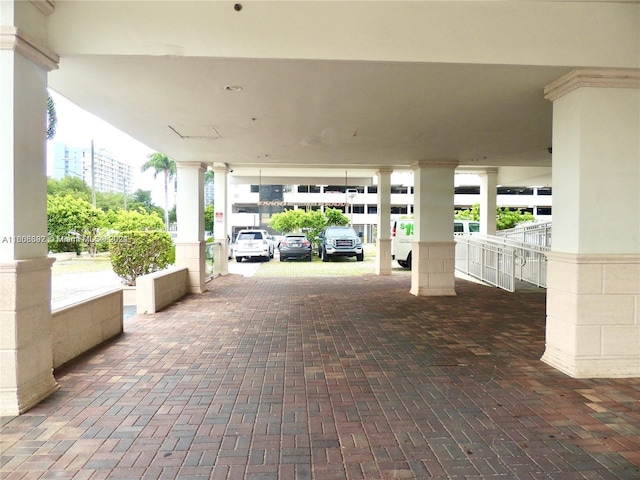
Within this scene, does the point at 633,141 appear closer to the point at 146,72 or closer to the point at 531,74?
the point at 531,74

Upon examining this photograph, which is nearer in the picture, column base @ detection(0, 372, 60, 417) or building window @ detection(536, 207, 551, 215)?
column base @ detection(0, 372, 60, 417)

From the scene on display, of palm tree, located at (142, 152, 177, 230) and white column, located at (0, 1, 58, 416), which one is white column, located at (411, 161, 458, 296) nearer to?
white column, located at (0, 1, 58, 416)

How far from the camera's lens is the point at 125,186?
49.8m

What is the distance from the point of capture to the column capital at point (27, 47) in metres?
3.56

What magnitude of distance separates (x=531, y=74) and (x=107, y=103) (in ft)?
18.1

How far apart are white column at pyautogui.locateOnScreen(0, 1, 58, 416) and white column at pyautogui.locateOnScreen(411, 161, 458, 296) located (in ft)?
26.1

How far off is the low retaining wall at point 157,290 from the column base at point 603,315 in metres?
6.82

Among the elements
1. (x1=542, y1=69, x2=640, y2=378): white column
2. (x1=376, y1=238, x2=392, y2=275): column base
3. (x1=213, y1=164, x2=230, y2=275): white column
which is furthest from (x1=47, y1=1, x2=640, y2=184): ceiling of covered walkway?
(x1=376, y1=238, x2=392, y2=275): column base

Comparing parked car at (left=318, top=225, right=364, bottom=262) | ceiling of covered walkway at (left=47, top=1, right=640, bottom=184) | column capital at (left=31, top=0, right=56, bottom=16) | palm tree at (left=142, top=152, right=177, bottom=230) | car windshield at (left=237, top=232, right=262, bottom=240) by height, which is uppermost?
palm tree at (left=142, top=152, right=177, bottom=230)

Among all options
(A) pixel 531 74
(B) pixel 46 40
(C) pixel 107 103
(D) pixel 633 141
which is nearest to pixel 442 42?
(A) pixel 531 74

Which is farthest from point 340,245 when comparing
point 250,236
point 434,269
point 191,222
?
point 191,222

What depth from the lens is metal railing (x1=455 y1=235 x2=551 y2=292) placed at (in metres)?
10.8

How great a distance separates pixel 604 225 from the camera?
14.7 ft

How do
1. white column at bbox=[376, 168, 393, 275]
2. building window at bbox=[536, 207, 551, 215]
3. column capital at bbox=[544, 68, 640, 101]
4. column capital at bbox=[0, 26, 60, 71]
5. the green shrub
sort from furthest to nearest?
building window at bbox=[536, 207, 551, 215] < white column at bbox=[376, 168, 393, 275] < the green shrub < column capital at bbox=[544, 68, 640, 101] < column capital at bbox=[0, 26, 60, 71]
